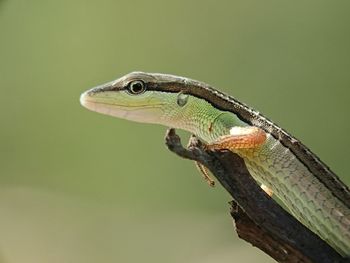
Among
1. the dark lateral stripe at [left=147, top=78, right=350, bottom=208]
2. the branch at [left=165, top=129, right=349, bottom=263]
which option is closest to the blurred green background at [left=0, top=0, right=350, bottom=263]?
the dark lateral stripe at [left=147, top=78, right=350, bottom=208]

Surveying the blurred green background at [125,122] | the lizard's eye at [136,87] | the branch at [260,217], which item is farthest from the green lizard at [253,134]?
the blurred green background at [125,122]

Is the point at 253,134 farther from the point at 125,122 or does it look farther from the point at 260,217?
the point at 125,122

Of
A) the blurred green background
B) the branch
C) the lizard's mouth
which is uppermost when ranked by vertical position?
the blurred green background

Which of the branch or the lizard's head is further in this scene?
the lizard's head

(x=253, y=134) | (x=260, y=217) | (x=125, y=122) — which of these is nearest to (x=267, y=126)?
(x=253, y=134)

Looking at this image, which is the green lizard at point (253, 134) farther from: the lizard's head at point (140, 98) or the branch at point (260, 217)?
the branch at point (260, 217)

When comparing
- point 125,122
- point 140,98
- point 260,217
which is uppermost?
point 125,122

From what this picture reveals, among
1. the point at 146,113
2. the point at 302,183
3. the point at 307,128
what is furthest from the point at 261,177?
the point at 307,128

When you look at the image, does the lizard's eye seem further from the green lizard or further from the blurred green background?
the blurred green background
